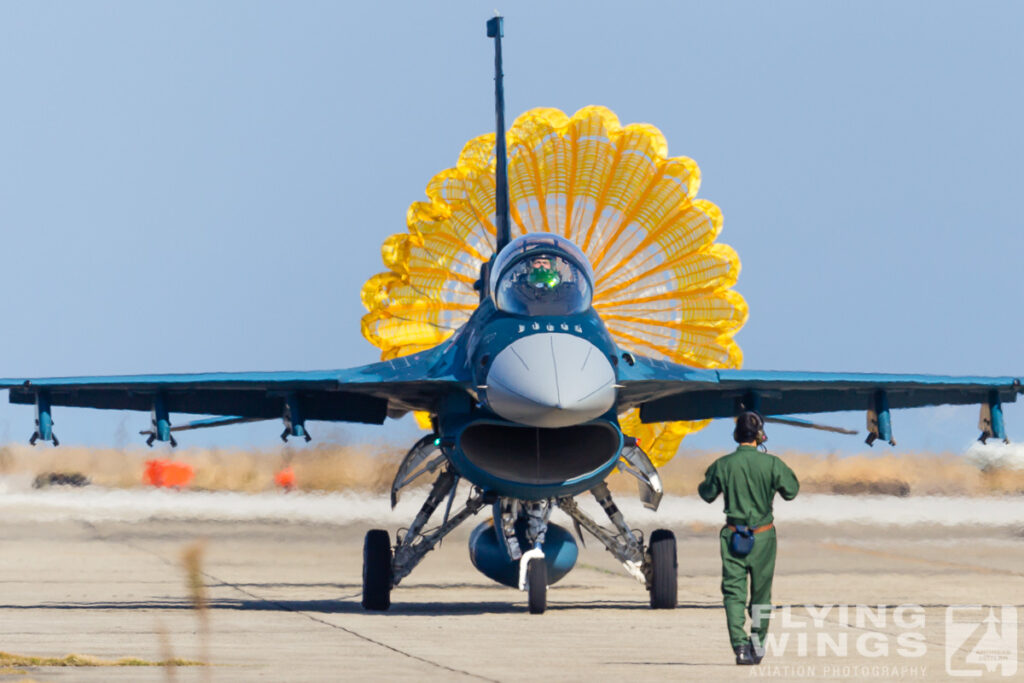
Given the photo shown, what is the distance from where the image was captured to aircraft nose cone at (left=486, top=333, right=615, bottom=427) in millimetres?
12719

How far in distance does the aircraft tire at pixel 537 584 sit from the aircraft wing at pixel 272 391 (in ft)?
5.39

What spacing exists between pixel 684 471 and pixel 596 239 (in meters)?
3.90

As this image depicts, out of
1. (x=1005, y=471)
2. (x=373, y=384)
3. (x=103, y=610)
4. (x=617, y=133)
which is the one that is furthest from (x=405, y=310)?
(x=1005, y=471)

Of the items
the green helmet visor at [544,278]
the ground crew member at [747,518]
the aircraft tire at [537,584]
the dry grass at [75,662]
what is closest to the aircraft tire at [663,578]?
the aircraft tire at [537,584]

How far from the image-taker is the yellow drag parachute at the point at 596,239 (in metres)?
19.0

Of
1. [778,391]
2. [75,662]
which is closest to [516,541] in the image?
[778,391]

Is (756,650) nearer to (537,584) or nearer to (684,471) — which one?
(537,584)

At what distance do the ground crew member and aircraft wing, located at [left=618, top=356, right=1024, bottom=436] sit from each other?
3.63m

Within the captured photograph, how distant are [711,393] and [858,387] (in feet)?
5.05

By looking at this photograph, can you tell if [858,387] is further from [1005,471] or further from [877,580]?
[1005,471]

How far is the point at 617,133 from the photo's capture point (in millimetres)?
19094

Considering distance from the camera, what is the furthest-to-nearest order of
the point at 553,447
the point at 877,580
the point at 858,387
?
1. the point at 877,580
2. the point at 858,387
3. the point at 553,447

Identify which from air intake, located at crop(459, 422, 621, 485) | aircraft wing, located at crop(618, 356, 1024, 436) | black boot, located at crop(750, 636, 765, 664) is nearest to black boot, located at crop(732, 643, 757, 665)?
black boot, located at crop(750, 636, 765, 664)

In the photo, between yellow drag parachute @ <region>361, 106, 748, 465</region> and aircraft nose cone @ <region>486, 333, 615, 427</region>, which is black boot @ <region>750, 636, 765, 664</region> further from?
yellow drag parachute @ <region>361, 106, 748, 465</region>
